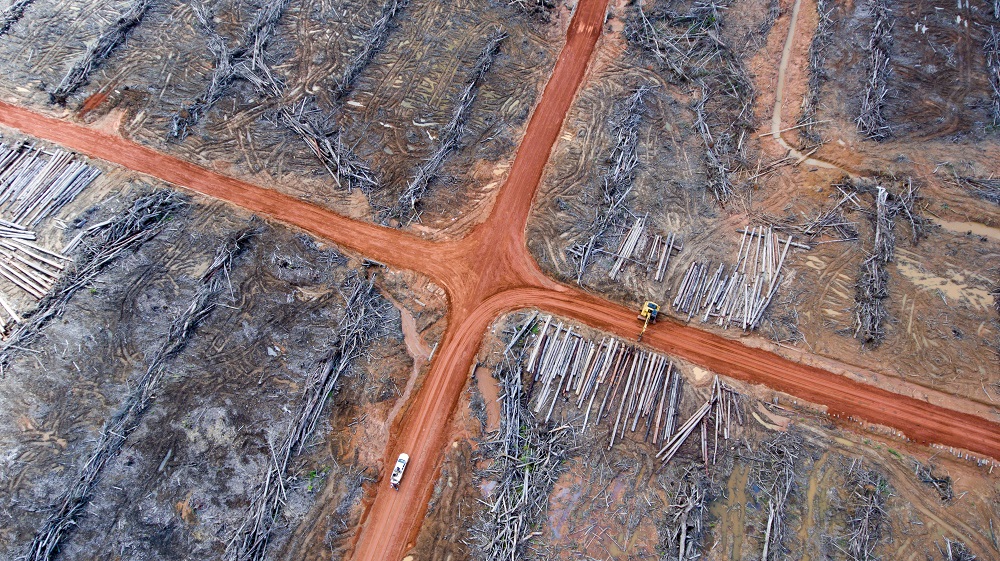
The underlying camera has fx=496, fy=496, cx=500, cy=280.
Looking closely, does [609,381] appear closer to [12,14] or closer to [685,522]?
[685,522]

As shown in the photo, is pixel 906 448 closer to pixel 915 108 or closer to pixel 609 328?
pixel 609 328

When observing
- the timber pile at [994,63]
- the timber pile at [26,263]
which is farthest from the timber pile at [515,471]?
the timber pile at [994,63]

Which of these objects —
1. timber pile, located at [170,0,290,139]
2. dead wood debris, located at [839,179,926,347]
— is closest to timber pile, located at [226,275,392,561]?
timber pile, located at [170,0,290,139]

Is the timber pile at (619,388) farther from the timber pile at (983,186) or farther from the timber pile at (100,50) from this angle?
the timber pile at (100,50)

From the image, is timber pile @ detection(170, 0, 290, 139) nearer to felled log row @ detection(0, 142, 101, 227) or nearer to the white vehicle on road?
felled log row @ detection(0, 142, 101, 227)

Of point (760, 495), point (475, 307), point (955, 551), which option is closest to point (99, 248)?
point (475, 307)

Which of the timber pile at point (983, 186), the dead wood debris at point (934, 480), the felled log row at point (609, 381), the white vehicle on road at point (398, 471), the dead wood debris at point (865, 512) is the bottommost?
the white vehicle on road at point (398, 471)

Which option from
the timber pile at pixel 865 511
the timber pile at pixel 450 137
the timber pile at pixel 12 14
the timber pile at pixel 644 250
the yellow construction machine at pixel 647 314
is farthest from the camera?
the timber pile at pixel 12 14

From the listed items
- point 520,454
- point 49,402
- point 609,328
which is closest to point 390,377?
point 520,454
